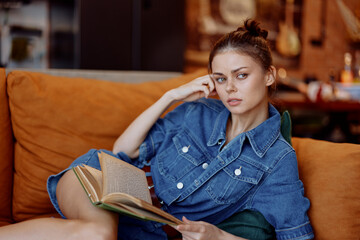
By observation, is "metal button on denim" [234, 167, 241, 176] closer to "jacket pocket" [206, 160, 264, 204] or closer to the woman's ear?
"jacket pocket" [206, 160, 264, 204]

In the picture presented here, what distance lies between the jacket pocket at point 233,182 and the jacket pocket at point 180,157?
10 cm

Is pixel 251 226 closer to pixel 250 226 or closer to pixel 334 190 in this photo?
pixel 250 226

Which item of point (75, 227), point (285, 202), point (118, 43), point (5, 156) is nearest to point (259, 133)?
point (285, 202)

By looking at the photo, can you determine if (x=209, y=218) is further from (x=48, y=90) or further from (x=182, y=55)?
(x=182, y=55)

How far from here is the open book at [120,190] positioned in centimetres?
91

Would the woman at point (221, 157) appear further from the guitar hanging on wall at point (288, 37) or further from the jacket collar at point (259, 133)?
the guitar hanging on wall at point (288, 37)

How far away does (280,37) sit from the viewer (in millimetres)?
4746

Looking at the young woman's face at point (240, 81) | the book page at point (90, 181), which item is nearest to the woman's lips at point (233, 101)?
the young woman's face at point (240, 81)

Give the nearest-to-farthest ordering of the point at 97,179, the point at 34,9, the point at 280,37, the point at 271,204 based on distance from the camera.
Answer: the point at 97,179, the point at 271,204, the point at 34,9, the point at 280,37

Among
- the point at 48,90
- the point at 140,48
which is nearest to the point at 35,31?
the point at 140,48

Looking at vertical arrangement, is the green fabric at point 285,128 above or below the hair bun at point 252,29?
below

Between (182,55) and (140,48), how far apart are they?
38 cm

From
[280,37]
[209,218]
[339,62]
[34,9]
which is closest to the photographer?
[209,218]

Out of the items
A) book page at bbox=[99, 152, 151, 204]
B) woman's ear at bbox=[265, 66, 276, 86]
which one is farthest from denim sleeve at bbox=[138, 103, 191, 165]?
woman's ear at bbox=[265, 66, 276, 86]
